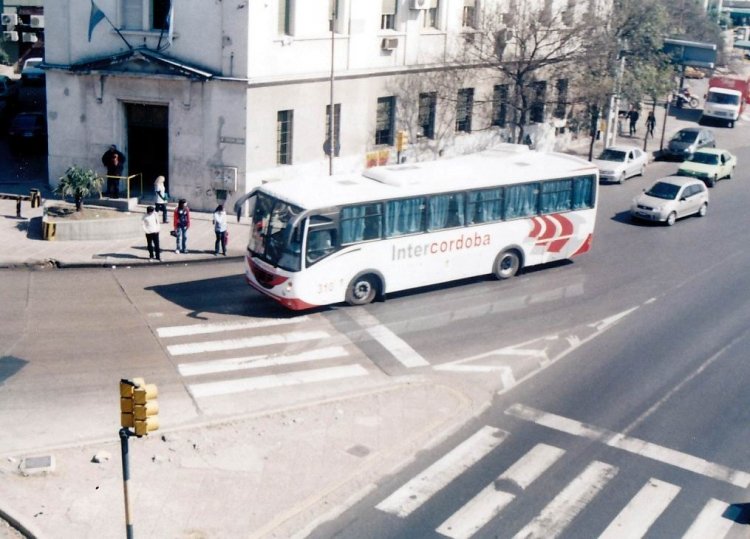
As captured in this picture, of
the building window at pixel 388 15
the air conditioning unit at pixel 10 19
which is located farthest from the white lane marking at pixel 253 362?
the building window at pixel 388 15

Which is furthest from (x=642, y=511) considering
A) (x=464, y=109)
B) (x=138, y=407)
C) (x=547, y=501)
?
(x=464, y=109)

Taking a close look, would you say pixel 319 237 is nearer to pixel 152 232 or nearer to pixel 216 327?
pixel 216 327

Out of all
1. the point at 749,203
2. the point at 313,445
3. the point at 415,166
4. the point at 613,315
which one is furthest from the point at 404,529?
the point at 749,203

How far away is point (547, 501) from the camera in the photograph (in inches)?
625

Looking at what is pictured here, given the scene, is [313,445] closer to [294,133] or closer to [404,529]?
[404,529]

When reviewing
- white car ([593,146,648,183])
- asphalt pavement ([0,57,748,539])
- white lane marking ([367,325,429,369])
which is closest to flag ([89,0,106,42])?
white lane marking ([367,325,429,369])

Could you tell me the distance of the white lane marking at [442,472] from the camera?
15664 millimetres

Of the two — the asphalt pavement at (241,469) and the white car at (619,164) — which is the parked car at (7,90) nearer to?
the white car at (619,164)

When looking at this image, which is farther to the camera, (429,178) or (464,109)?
(464,109)

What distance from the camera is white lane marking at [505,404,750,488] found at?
17141mm

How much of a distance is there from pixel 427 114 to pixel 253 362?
21749 mm

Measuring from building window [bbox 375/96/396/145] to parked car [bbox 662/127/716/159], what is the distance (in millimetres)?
15944

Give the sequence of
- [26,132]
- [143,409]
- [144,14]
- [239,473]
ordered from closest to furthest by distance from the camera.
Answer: [143,409] → [239,473] → [144,14] → [26,132]

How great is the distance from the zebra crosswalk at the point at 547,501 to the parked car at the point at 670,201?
1869cm
